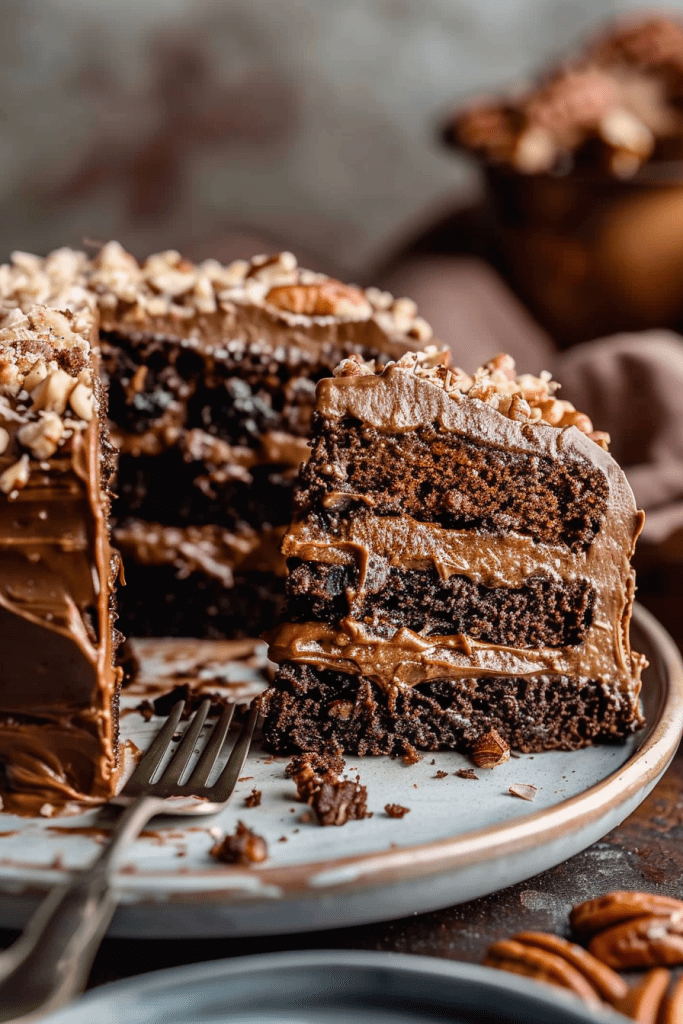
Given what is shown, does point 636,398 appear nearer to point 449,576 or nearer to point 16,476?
point 449,576

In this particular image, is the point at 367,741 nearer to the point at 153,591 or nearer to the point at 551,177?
the point at 153,591

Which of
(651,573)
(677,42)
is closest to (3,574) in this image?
(651,573)

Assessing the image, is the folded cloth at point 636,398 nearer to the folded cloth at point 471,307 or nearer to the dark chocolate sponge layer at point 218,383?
the folded cloth at point 471,307

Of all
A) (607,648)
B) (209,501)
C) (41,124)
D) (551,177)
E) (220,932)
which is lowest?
(220,932)

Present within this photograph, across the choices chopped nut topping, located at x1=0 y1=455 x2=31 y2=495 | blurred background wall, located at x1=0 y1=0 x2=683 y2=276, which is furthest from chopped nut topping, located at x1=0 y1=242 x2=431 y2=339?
blurred background wall, located at x1=0 y1=0 x2=683 y2=276

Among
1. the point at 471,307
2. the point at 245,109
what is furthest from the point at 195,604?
the point at 245,109

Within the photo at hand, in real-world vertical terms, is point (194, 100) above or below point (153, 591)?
above
